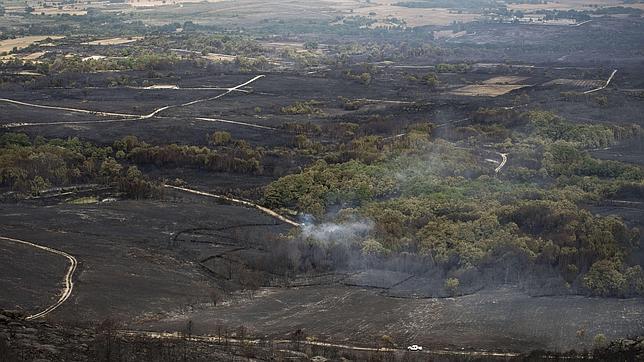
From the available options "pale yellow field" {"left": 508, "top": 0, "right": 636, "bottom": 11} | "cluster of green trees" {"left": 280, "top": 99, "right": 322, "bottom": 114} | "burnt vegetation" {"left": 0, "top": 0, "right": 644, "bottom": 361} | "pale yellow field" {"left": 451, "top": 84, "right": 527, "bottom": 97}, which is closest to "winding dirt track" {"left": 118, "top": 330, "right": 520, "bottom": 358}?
"burnt vegetation" {"left": 0, "top": 0, "right": 644, "bottom": 361}

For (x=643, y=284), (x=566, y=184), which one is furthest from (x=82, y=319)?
(x=566, y=184)

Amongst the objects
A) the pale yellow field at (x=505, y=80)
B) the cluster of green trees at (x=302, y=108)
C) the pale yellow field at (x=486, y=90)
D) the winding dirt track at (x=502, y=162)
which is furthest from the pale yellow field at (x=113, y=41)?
the winding dirt track at (x=502, y=162)

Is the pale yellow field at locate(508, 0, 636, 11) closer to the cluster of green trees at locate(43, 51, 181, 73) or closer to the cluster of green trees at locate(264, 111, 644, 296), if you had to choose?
the cluster of green trees at locate(43, 51, 181, 73)

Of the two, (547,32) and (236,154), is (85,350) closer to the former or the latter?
(236,154)

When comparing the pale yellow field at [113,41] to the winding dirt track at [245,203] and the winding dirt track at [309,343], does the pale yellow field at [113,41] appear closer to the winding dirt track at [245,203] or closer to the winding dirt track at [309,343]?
the winding dirt track at [245,203]

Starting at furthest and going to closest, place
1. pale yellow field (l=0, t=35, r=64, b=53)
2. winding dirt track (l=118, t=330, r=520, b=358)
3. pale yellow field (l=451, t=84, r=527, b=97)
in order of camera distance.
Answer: pale yellow field (l=0, t=35, r=64, b=53), pale yellow field (l=451, t=84, r=527, b=97), winding dirt track (l=118, t=330, r=520, b=358)

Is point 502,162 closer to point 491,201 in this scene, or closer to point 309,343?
point 491,201

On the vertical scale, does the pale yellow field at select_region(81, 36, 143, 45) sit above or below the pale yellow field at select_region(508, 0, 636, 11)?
below
